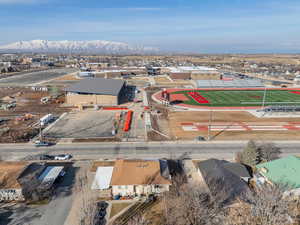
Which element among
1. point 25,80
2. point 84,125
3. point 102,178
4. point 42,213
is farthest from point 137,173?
point 25,80

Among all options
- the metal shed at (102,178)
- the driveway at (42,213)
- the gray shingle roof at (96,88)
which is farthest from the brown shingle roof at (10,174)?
the gray shingle roof at (96,88)

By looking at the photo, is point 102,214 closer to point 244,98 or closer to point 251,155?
point 251,155

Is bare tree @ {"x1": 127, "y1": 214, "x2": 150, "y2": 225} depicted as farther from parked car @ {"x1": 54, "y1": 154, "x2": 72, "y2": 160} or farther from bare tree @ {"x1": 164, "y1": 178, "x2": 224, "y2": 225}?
parked car @ {"x1": 54, "y1": 154, "x2": 72, "y2": 160}

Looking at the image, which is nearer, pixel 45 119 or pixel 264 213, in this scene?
pixel 264 213

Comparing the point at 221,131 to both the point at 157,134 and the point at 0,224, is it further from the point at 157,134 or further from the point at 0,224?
the point at 0,224

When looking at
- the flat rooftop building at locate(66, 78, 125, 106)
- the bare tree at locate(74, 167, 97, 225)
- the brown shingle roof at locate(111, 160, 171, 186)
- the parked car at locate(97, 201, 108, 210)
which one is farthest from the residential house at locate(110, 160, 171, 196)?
the flat rooftop building at locate(66, 78, 125, 106)

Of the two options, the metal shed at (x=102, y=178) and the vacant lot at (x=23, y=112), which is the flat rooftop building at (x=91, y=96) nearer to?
the vacant lot at (x=23, y=112)
